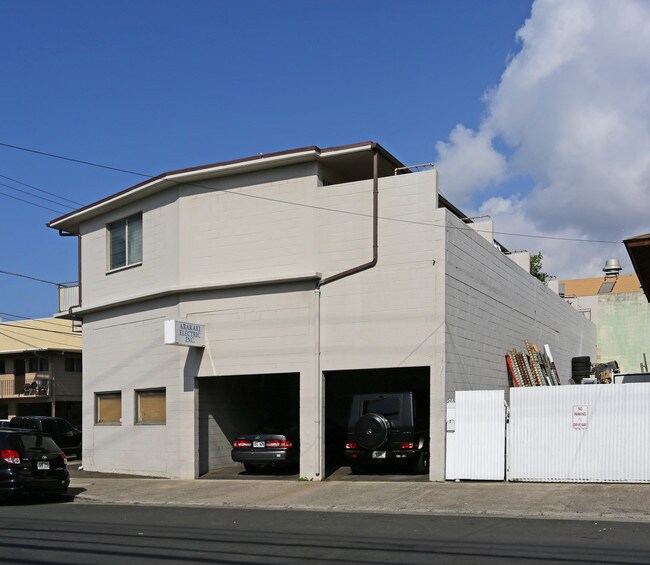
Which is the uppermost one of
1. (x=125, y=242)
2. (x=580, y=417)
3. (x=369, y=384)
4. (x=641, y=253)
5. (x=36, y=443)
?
(x=125, y=242)

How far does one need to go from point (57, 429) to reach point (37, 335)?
1881 cm

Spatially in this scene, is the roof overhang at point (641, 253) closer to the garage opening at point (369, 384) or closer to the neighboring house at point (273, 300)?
the neighboring house at point (273, 300)

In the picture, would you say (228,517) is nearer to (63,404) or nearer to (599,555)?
(599,555)

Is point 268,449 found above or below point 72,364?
below

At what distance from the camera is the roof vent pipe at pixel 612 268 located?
4447 cm

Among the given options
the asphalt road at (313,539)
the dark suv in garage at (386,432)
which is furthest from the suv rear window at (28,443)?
the dark suv in garage at (386,432)

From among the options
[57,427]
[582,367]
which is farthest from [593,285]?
[57,427]

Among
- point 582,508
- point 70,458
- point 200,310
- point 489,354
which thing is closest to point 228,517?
point 582,508

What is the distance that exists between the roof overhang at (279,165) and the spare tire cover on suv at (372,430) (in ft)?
19.3

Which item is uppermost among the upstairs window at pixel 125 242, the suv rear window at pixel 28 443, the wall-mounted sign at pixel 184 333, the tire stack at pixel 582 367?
the upstairs window at pixel 125 242

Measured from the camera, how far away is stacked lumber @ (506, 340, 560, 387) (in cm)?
2138

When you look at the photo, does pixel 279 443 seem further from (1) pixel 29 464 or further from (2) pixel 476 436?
(1) pixel 29 464

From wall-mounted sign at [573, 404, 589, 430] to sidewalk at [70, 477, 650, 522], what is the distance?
3.75ft

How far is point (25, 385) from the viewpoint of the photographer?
40.0m
